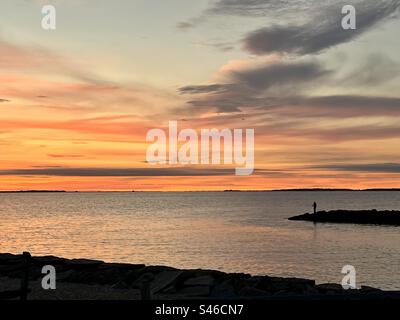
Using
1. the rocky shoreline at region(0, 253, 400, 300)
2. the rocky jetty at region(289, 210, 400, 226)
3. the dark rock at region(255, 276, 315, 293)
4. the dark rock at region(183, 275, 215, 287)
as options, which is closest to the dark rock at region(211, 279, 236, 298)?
the rocky shoreline at region(0, 253, 400, 300)

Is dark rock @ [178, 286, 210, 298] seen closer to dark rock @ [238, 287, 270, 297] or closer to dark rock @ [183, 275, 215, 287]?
dark rock @ [183, 275, 215, 287]

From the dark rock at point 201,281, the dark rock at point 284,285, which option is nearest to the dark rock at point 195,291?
the dark rock at point 201,281

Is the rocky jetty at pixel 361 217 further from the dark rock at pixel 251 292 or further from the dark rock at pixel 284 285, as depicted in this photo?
the dark rock at pixel 251 292

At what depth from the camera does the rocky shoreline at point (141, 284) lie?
1806cm

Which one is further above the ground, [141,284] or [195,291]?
[141,284]

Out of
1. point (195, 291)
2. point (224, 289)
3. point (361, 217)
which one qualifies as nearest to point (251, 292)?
point (224, 289)

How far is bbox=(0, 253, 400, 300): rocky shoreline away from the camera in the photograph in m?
18.1

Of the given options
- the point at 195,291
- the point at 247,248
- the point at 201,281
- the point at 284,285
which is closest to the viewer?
the point at 195,291

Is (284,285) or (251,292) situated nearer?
(251,292)

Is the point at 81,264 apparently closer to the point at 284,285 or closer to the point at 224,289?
the point at 224,289

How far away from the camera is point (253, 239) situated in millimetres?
70812

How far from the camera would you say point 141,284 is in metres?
17.0

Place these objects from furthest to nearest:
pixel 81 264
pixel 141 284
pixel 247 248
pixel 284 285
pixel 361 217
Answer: pixel 361 217 → pixel 247 248 → pixel 81 264 → pixel 284 285 → pixel 141 284
